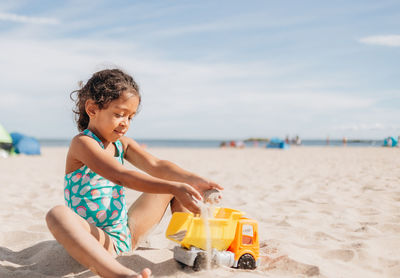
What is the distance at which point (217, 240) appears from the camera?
2018 mm

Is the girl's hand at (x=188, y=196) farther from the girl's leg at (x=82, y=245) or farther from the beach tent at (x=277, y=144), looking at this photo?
the beach tent at (x=277, y=144)

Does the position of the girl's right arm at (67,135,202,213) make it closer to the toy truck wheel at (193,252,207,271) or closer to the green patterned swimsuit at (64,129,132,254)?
the green patterned swimsuit at (64,129,132,254)

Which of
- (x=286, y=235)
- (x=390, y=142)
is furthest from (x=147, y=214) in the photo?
(x=390, y=142)

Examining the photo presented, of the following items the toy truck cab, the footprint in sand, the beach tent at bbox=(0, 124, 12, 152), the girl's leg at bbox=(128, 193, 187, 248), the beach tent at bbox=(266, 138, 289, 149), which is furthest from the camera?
the beach tent at bbox=(266, 138, 289, 149)

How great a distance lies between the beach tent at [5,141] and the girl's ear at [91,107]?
1185cm

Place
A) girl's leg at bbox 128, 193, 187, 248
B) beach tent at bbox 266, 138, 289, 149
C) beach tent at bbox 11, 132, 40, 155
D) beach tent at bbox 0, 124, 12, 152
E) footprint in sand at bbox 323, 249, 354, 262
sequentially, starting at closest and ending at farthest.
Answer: footprint in sand at bbox 323, 249, 354, 262
girl's leg at bbox 128, 193, 187, 248
beach tent at bbox 0, 124, 12, 152
beach tent at bbox 11, 132, 40, 155
beach tent at bbox 266, 138, 289, 149

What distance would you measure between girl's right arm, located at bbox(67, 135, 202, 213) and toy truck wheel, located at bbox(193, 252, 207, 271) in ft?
1.00

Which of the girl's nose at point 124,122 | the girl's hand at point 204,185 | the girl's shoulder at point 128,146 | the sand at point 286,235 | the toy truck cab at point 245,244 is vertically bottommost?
the sand at point 286,235

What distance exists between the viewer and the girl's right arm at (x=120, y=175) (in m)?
1.75

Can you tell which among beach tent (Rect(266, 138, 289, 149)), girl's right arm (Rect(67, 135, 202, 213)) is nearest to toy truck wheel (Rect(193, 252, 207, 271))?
girl's right arm (Rect(67, 135, 202, 213))

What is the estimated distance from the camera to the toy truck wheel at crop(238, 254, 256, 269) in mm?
2053

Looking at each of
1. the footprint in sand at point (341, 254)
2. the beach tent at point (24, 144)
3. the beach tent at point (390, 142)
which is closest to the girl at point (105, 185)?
the footprint in sand at point (341, 254)

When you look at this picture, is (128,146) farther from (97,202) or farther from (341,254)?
(341,254)

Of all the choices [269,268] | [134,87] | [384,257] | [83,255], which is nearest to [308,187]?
[384,257]
